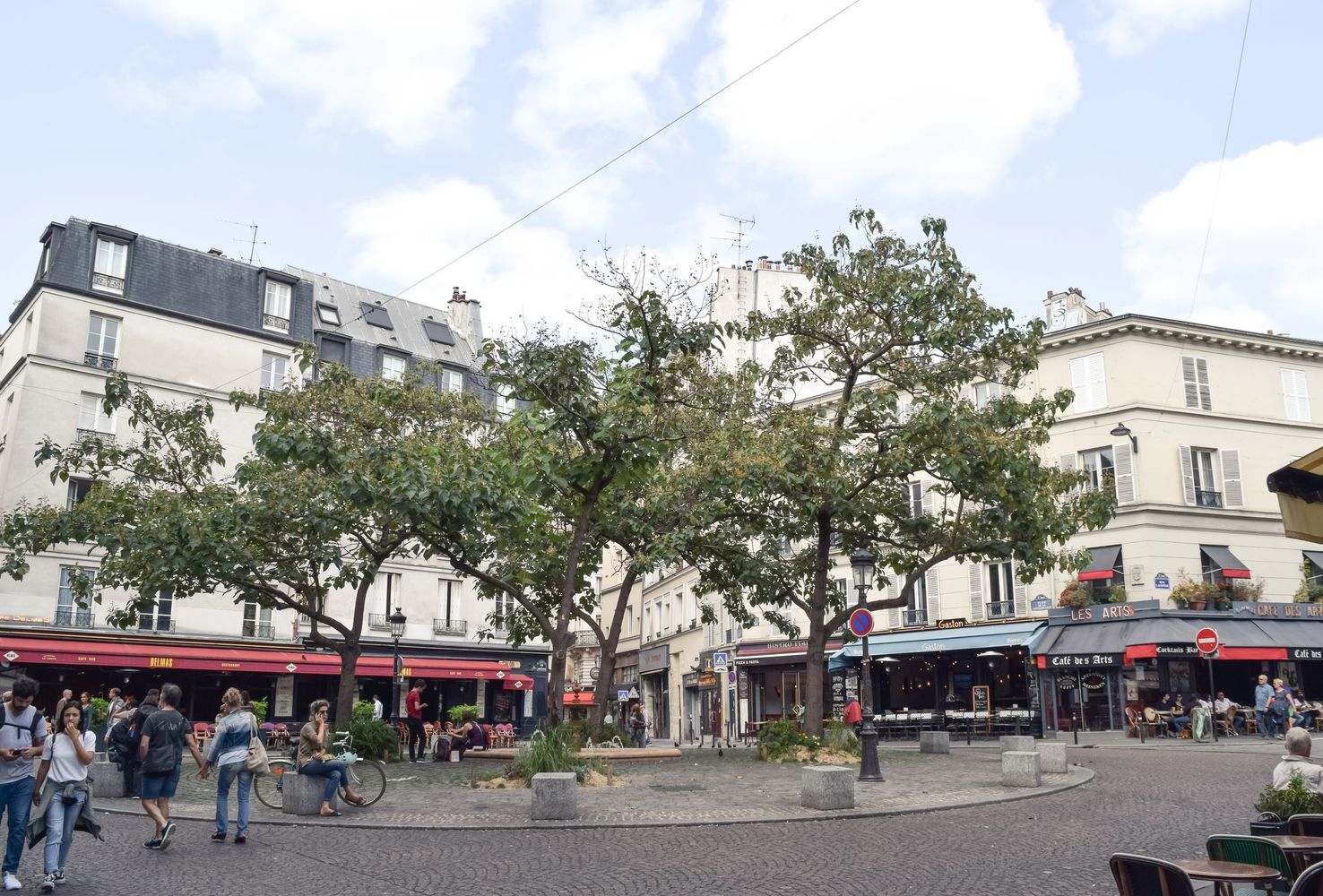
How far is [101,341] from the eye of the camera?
36938mm

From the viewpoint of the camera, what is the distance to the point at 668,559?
2309 cm

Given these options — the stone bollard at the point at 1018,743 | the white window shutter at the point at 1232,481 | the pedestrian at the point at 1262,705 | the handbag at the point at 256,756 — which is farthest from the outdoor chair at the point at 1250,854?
the white window shutter at the point at 1232,481

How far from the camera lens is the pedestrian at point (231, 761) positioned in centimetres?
1131

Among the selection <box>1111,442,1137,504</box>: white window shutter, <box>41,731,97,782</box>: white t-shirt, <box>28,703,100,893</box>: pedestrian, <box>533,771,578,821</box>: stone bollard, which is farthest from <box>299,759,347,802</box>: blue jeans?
<box>1111,442,1137,504</box>: white window shutter

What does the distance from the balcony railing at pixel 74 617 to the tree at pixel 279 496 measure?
13124mm

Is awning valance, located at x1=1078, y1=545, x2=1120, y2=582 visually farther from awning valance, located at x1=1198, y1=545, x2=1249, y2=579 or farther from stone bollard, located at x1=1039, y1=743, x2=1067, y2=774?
stone bollard, located at x1=1039, y1=743, x2=1067, y2=774

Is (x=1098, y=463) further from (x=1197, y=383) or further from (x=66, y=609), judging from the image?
(x=66, y=609)

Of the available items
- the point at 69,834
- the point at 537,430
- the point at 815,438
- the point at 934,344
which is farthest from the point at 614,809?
the point at 934,344

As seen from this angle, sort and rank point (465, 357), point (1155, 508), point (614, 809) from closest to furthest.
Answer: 1. point (614, 809)
2. point (1155, 508)
3. point (465, 357)

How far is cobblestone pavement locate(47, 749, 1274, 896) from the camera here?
8.80m

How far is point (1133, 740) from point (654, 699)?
30196 millimetres

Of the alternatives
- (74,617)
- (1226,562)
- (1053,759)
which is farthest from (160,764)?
(1226,562)

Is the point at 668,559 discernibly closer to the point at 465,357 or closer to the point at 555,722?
the point at 555,722

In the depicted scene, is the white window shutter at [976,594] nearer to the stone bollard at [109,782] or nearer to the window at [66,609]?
the stone bollard at [109,782]
